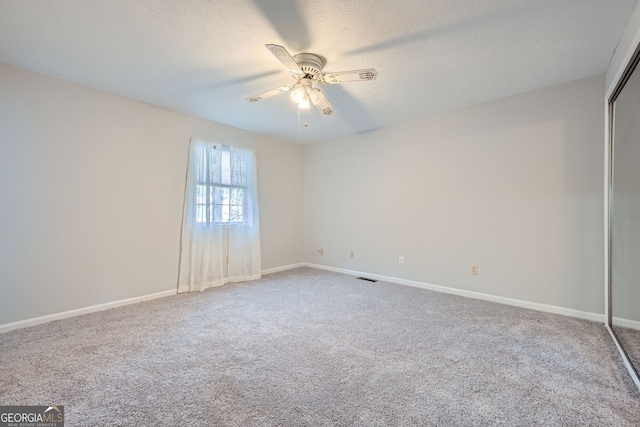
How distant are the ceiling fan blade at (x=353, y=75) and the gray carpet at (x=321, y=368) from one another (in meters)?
2.09

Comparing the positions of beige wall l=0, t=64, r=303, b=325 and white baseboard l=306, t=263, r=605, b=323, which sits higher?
beige wall l=0, t=64, r=303, b=325

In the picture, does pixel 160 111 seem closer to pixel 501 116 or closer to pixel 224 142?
pixel 224 142

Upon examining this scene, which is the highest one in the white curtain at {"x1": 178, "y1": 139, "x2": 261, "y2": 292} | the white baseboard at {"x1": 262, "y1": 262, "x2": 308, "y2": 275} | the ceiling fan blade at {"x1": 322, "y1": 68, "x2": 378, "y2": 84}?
the ceiling fan blade at {"x1": 322, "y1": 68, "x2": 378, "y2": 84}

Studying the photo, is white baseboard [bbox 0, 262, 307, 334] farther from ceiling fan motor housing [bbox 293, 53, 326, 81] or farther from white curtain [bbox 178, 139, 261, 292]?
ceiling fan motor housing [bbox 293, 53, 326, 81]

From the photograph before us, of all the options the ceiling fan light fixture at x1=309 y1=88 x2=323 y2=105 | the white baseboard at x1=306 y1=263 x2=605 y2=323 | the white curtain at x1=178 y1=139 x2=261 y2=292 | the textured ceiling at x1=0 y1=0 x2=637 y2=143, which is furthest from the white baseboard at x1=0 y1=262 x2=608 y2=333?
the ceiling fan light fixture at x1=309 y1=88 x2=323 y2=105

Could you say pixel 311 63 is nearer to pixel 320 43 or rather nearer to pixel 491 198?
pixel 320 43

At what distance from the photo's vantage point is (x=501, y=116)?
313cm

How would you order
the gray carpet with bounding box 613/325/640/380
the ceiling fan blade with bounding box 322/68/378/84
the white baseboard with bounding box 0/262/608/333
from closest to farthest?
the gray carpet with bounding box 613/325/640/380, the ceiling fan blade with bounding box 322/68/378/84, the white baseboard with bounding box 0/262/608/333

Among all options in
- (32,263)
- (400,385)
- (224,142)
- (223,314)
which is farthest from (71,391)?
(224,142)

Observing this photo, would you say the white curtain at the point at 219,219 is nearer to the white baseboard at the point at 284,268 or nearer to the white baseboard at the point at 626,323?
the white baseboard at the point at 284,268

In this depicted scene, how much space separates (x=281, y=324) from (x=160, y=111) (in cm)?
298

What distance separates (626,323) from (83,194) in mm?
5117

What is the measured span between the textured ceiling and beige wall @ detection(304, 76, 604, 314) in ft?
1.37

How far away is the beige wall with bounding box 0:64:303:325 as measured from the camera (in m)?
2.45
